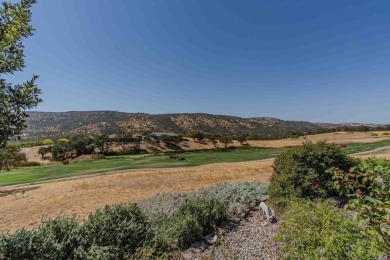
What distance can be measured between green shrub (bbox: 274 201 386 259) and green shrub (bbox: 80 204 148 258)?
3.45 metres

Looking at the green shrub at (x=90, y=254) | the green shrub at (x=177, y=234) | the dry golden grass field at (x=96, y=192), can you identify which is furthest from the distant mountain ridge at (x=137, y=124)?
the green shrub at (x=90, y=254)

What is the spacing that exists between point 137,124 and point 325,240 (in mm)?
137442

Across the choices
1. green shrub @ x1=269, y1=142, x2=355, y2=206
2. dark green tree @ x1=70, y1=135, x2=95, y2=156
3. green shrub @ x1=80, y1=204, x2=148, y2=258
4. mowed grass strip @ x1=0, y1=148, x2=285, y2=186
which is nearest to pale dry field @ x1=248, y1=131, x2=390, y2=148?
mowed grass strip @ x1=0, y1=148, x2=285, y2=186

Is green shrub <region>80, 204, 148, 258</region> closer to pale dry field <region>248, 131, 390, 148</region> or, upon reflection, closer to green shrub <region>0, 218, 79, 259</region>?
green shrub <region>0, 218, 79, 259</region>

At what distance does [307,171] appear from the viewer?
30.4 ft

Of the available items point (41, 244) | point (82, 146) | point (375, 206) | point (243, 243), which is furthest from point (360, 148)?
point (82, 146)

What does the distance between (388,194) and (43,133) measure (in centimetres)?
14960

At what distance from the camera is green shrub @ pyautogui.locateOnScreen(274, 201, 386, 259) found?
124 inches

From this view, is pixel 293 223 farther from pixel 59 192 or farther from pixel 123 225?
pixel 59 192

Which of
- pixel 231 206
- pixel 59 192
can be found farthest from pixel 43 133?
pixel 231 206

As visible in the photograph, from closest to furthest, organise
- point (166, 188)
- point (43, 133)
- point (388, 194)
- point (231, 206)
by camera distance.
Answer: point (388, 194), point (231, 206), point (166, 188), point (43, 133)

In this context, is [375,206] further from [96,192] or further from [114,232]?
[96,192]

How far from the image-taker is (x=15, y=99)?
341 cm

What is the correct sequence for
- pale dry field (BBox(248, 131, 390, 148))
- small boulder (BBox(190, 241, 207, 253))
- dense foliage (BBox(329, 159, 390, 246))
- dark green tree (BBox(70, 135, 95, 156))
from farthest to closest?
dark green tree (BBox(70, 135, 95, 156)) < pale dry field (BBox(248, 131, 390, 148)) < small boulder (BBox(190, 241, 207, 253)) < dense foliage (BBox(329, 159, 390, 246))
